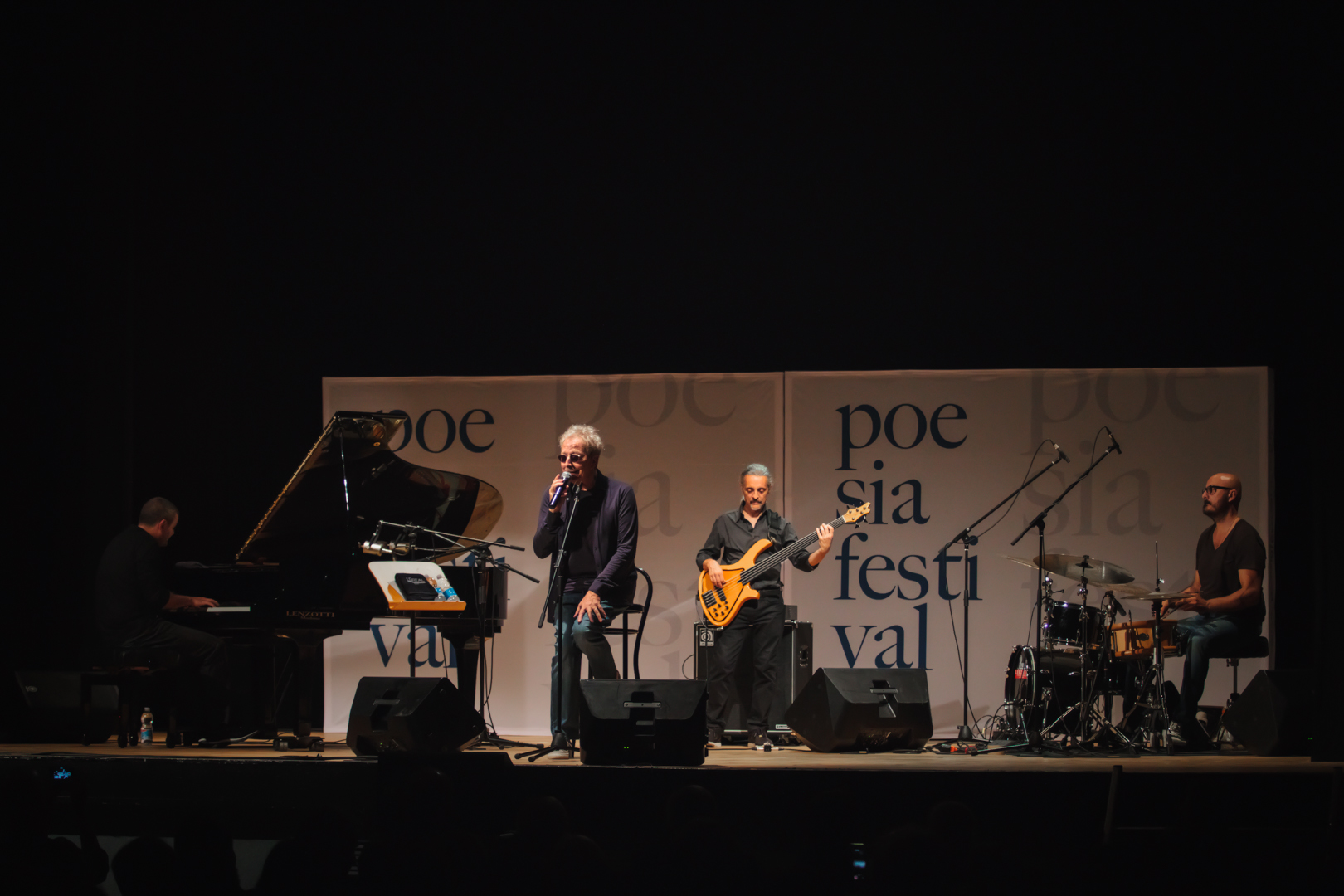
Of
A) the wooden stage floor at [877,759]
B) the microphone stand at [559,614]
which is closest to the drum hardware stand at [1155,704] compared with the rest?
the wooden stage floor at [877,759]

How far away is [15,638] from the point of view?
6.44 metres

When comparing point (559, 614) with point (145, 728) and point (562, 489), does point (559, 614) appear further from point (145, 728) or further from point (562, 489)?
point (145, 728)

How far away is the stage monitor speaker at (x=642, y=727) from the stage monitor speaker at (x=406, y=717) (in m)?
0.76

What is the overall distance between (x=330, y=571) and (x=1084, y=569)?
3883 mm

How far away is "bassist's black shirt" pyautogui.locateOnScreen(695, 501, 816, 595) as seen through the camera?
6.27 metres

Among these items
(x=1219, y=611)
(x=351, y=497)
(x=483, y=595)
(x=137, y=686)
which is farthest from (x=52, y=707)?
(x=1219, y=611)

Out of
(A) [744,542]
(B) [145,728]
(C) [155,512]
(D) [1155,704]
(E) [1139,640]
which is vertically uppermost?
(C) [155,512]

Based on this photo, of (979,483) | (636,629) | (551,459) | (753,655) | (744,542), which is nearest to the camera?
(753,655)

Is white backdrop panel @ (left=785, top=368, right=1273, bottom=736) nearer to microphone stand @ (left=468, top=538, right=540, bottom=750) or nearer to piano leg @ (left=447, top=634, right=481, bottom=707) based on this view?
microphone stand @ (left=468, top=538, right=540, bottom=750)

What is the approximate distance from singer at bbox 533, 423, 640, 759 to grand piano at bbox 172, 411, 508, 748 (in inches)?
18.8

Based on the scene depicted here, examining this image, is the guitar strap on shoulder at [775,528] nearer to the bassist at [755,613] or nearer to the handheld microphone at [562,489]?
the bassist at [755,613]

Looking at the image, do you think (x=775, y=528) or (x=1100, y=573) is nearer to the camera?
(x=1100, y=573)

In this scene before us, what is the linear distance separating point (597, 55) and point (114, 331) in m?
3.58

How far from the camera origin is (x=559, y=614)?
5.41m
